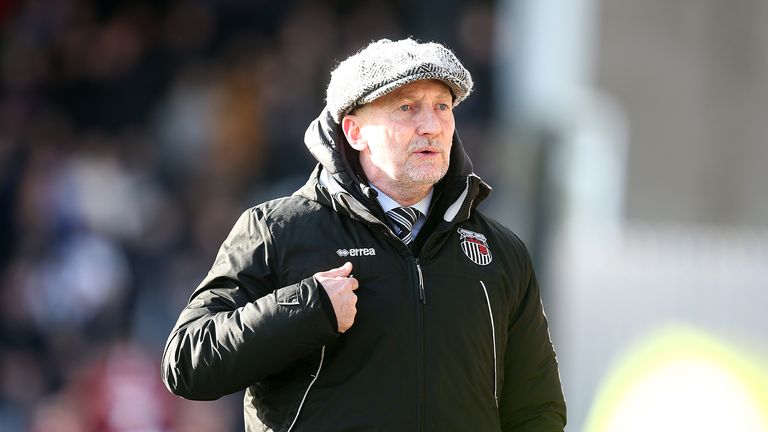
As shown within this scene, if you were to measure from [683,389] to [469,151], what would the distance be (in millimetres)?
3274

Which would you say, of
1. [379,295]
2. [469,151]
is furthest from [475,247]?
[469,151]

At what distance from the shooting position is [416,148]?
12.1 ft

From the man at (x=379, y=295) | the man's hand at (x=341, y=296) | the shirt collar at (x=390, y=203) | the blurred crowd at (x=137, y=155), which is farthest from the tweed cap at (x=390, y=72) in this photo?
the blurred crowd at (x=137, y=155)

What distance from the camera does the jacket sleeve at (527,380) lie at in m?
3.84

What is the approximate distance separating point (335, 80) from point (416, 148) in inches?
11.9

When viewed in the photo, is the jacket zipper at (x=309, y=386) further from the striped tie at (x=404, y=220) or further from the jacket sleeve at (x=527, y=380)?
the jacket sleeve at (x=527, y=380)

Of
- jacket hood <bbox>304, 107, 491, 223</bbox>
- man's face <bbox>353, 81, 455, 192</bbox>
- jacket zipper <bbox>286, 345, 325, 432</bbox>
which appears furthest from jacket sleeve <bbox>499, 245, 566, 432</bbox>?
jacket zipper <bbox>286, 345, 325, 432</bbox>

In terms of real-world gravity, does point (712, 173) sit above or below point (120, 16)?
below

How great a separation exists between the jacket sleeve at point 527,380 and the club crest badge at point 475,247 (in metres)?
0.16

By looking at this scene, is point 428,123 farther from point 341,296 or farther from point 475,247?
point 341,296

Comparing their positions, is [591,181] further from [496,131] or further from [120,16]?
[120,16]

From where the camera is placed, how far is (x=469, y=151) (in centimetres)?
1026

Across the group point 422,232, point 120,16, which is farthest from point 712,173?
point 422,232

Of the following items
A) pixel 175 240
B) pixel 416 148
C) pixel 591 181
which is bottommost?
pixel 175 240
